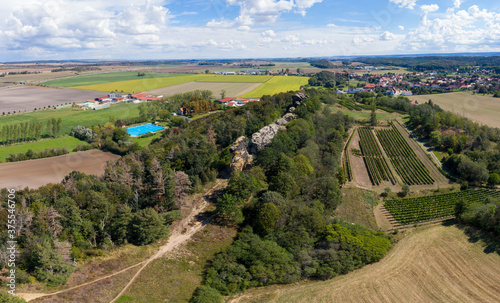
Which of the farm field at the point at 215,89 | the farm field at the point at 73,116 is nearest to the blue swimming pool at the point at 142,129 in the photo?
the farm field at the point at 73,116

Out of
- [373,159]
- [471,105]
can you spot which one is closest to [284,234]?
[373,159]

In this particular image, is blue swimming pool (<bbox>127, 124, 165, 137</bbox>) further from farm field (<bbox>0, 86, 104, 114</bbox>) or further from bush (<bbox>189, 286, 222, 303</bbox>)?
bush (<bbox>189, 286, 222, 303</bbox>)

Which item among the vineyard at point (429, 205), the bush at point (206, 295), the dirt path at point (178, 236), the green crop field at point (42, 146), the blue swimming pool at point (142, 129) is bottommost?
the vineyard at point (429, 205)

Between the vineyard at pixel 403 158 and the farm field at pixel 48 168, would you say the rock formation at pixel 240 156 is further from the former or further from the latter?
the vineyard at pixel 403 158

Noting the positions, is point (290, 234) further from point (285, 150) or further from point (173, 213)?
point (285, 150)

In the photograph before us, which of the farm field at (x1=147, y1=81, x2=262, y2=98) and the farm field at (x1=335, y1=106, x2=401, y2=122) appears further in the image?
the farm field at (x1=147, y1=81, x2=262, y2=98)

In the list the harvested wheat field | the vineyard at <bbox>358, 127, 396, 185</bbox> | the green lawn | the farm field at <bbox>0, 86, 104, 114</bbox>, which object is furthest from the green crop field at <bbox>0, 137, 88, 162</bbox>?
the vineyard at <bbox>358, 127, 396, 185</bbox>
